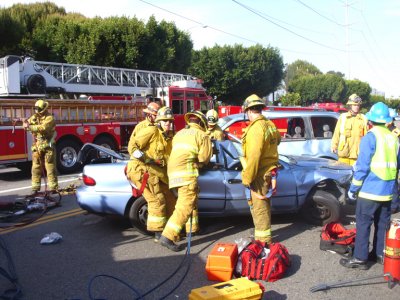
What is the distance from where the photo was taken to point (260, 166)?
4875mm

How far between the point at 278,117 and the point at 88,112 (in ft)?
19.7

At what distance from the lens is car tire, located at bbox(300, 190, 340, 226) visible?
5.97 meters

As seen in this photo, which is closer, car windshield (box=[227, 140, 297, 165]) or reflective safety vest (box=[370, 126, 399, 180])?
reflective safety vest (box=[370, 126, 399, 180])

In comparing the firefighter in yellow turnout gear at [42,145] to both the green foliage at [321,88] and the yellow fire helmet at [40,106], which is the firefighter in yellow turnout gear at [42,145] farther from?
the green foliage at [321,88]

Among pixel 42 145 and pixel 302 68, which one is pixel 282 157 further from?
pixel 302 68

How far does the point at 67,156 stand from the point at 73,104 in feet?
4.74

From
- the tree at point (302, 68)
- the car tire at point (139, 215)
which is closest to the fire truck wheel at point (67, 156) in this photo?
the car tire at point (139, 215)

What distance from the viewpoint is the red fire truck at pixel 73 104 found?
10.5 m

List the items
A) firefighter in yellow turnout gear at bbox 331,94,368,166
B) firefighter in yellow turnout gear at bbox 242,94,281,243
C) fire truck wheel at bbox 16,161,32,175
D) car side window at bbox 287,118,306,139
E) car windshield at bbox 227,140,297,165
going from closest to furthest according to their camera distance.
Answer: firefighter in yellow turnout gear at bbox 242,94,281,243 < car windshield at bbox 227,140,297,165 < firefighter in yellow turnout gear at bbox 331,94,368,166 < car side window at bbox 287,118,306,139 < fire truck wheel at bbox 16,161,32,175

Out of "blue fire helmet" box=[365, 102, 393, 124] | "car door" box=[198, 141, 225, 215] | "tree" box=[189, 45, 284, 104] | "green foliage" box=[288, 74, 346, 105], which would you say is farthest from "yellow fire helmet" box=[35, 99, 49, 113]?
"green foliage" box=[288, 74, 346, 105]

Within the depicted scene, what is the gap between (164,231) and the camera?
5066mm

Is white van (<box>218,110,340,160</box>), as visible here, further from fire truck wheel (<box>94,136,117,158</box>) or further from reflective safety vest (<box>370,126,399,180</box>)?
fire truck wheel (<box>94,136,117,158</box>)

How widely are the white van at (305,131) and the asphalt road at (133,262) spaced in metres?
2.30

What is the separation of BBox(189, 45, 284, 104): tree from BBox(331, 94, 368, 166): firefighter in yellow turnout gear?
33.3 metres
